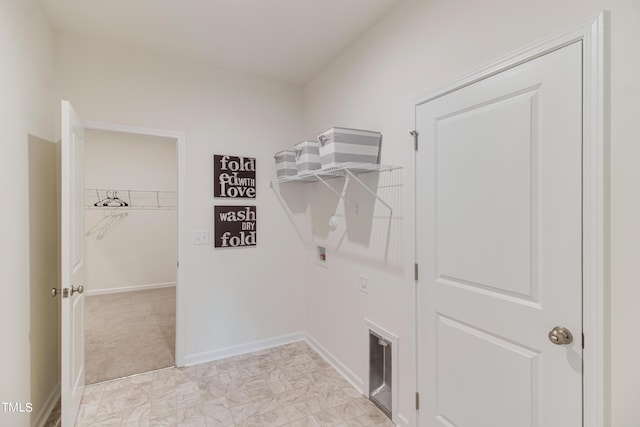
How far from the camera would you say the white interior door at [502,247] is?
1164 mm

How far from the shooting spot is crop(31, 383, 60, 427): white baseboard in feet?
6.40

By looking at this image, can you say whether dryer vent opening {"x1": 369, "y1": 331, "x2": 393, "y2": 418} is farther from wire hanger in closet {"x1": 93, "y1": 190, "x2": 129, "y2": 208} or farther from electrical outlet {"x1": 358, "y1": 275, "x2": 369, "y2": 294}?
wire hanger in closet {"x1": 93, "y1": 190, "x2": 129, "y2": 208}

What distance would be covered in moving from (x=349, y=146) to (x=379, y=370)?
5.41 ft

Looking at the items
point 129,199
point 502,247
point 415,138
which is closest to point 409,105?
point 415,138

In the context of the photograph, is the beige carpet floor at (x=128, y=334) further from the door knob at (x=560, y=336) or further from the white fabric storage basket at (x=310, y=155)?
the door knob at (x=560, y=336)

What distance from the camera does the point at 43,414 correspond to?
2023 millimetres

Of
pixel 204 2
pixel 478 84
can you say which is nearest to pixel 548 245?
pixel 478 84

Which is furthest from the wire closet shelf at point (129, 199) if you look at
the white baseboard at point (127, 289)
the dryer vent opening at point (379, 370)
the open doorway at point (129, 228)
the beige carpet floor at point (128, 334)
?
the dryer vent opening at point (379, 370)

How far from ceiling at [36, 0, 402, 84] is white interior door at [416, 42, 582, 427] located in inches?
38.5

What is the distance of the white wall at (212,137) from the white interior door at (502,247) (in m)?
1.72

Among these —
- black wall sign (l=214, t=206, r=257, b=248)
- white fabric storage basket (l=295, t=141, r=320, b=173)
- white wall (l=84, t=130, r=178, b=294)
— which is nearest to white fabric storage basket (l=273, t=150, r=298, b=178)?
white fabric storage basket (l=295, t=141, r=320, b=173)

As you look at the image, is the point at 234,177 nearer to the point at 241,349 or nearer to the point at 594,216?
the point at 241,349

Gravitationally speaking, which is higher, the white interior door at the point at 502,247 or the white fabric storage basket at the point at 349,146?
the white fabric storage basket at the point at 349,146

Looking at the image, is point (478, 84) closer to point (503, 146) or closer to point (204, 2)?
point (503, 146)
